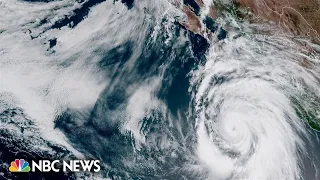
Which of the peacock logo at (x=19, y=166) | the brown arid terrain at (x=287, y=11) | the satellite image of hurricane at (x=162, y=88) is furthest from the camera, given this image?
the brown arid terrain at (x=287, y=11)

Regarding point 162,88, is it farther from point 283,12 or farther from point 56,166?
point 283,12

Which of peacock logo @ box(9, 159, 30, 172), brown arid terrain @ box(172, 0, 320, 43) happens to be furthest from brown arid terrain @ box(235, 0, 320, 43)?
peacock logo @ box(9, 159, 30, 172)

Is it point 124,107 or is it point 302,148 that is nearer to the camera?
point 124,107

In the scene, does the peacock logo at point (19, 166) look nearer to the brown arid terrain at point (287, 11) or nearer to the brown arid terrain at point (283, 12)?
the brown arid terrain at point (283, 12)

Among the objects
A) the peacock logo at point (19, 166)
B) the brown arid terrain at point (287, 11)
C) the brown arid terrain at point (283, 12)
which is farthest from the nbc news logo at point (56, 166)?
the brown arid terrain at point (287, 11)

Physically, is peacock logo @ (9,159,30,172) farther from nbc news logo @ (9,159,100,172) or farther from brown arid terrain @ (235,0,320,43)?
brown arid terrain @ (235,0,320,43)

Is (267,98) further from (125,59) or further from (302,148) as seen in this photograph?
(125,59)

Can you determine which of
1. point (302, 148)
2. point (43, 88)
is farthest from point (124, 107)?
point (302, 148)

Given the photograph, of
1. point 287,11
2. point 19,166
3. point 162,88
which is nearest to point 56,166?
point 19,166
